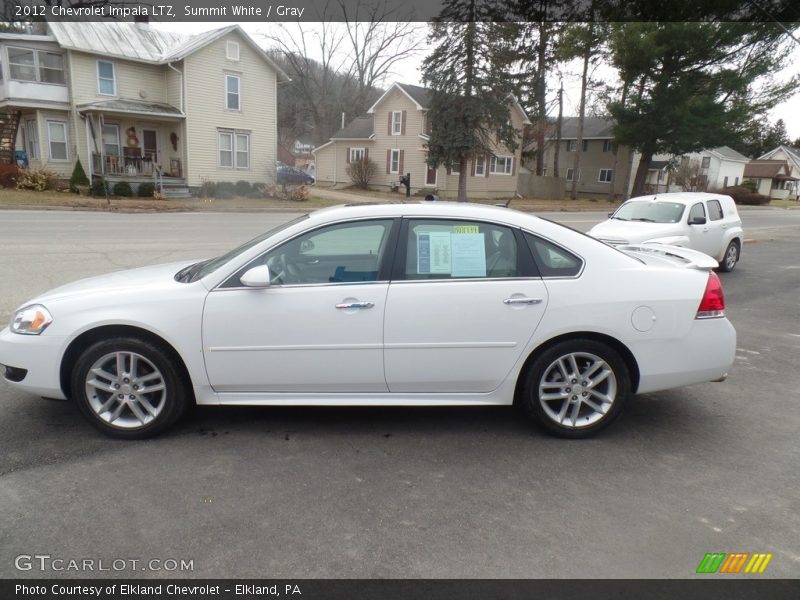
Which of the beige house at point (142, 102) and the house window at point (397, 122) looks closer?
the beige house at point (142, 102)

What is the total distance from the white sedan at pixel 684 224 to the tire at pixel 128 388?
7.96 meters

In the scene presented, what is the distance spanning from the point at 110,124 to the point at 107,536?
98.5 feet

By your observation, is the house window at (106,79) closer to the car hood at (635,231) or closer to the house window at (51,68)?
the house window at (51,68)

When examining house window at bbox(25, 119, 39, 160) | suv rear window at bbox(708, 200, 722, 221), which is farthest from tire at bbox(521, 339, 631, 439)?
house window at bbox(25, 119, 39, 160)

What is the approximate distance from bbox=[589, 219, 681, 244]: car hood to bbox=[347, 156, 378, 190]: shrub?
102ft

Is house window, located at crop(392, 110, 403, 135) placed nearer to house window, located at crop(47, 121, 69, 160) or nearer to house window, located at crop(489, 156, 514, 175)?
house window, located at crop(489, 156, 514, 175)

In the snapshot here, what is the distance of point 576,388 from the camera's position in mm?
4012

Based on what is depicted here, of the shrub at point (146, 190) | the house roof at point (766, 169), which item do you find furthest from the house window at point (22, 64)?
the house roof at point (766, 169)

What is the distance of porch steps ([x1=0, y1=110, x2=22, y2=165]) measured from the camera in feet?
91.0

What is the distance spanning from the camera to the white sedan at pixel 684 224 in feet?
33.9

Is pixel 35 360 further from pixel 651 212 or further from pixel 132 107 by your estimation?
pixel 132 107

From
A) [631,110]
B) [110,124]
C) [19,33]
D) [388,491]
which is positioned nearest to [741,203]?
[631,110]

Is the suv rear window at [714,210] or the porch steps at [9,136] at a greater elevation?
the porch steps at [9,136]

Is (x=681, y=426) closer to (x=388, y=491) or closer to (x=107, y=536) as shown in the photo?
(x=388, y=491)
